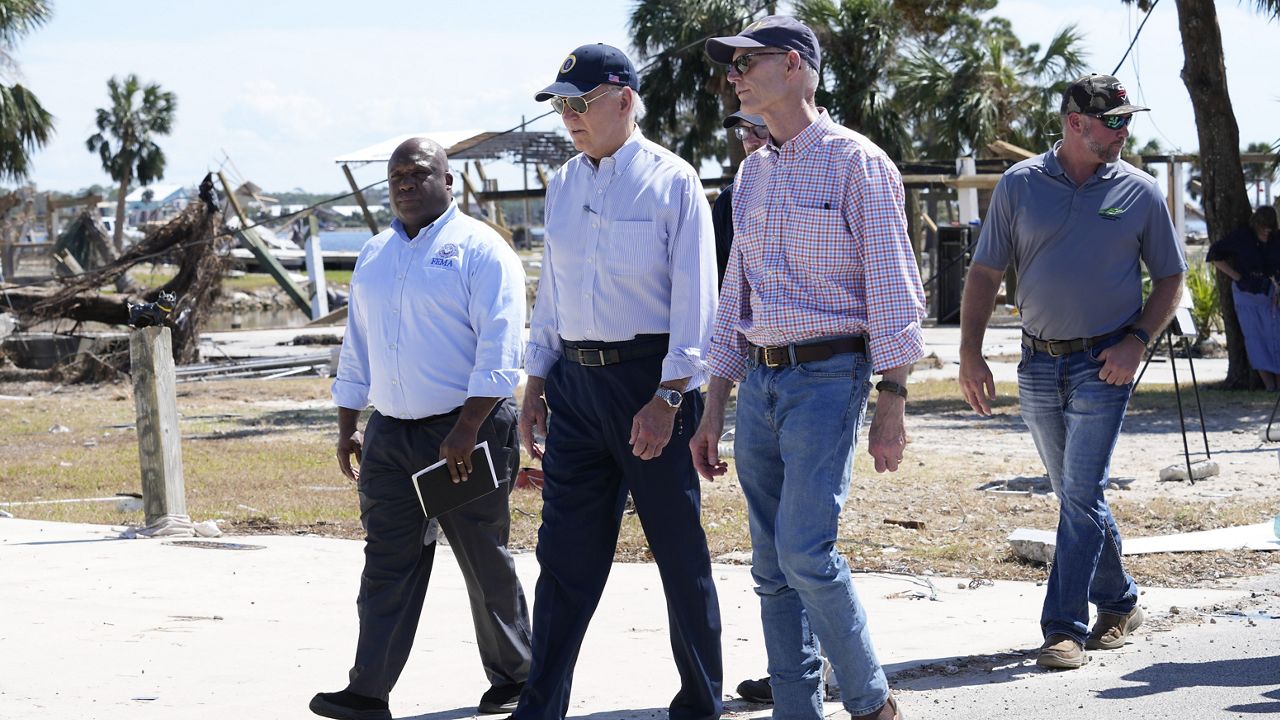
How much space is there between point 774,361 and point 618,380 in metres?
0.52

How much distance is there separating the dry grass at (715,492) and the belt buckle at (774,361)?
311 centimetres

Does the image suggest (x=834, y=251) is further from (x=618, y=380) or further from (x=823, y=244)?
(x=618, y=380)

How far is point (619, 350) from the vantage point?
4520 mm

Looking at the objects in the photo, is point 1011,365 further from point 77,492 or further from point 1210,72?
point 77,492

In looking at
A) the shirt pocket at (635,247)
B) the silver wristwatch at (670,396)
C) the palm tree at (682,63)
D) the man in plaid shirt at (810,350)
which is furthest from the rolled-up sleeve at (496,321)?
the palm tree at (682,63)

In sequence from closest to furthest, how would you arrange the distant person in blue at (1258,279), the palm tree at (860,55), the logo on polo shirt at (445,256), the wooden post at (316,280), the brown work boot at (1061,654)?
the logo on polo shirt at (445,256)
the brown work boot at (1061,654)
the distant person in blue at (1258,279)
the wooden post at (316,280)
the palm tree at (860,55)

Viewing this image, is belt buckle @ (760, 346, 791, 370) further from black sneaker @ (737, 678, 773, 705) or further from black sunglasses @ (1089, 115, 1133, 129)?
black sunglasses @ (1089, 115, 1133, 129)

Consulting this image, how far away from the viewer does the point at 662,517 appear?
14.7 feet

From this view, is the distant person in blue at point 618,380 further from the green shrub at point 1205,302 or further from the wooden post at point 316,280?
the wooden post at point 316,280

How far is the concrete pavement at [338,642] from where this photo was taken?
16.3ft

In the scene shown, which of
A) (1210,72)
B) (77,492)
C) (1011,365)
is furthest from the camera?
(1011,365)

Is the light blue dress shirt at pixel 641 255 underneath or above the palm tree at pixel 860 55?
underneath

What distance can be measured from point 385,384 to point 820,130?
1.63m

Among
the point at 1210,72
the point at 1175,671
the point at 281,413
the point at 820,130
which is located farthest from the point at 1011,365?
the point at 820,130
